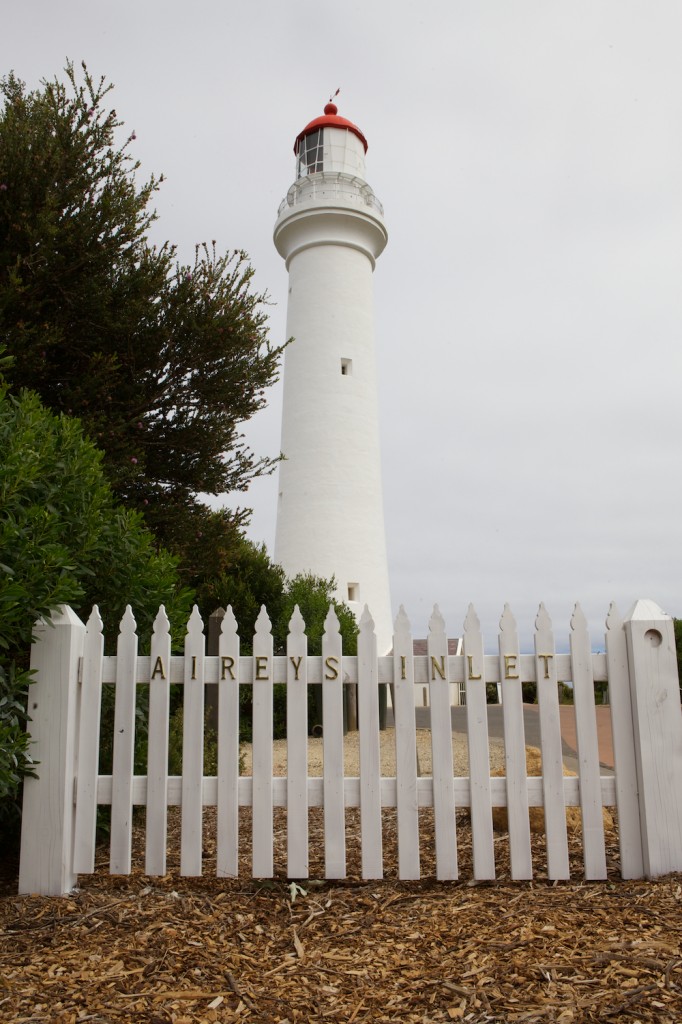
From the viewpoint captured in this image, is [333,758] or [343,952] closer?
[343,952]

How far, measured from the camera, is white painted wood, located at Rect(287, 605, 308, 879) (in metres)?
3.87

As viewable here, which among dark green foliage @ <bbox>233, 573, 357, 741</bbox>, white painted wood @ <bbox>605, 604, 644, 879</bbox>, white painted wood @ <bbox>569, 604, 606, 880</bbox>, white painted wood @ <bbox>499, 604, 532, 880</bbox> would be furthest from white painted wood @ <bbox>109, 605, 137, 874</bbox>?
dark green foliage @ <bbox>233, 573, 357, 741</bbox>

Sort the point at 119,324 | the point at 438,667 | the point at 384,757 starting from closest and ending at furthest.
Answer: the point at 438,667, the point at 119,324, the point at 384,757

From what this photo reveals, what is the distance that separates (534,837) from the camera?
16.2ft

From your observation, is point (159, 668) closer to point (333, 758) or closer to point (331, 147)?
point (333, 758)

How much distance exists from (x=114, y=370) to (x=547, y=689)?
605 centimetres

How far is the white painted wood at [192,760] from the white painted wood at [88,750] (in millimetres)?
448

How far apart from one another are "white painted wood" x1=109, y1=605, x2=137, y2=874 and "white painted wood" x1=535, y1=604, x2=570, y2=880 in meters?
2.12

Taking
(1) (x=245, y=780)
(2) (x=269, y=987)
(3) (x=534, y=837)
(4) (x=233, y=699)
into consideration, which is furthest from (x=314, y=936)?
(3) (x=534, y=837)

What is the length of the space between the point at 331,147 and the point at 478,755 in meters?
19.8

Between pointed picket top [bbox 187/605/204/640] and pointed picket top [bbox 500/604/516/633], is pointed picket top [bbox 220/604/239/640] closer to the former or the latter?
pointed picket top [bbox 187/605/204/640]

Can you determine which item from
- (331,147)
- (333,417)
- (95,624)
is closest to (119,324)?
(95,624)

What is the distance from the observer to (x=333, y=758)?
393cm

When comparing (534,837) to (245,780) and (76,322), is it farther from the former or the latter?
(76,322)
